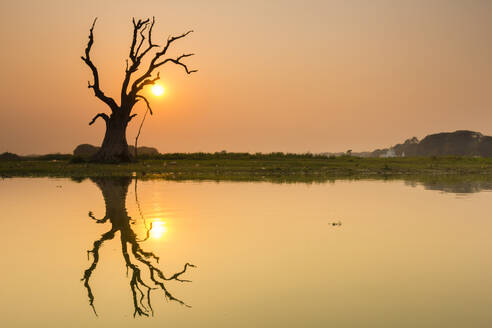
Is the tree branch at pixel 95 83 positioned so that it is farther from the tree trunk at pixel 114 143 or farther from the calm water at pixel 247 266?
the calm water at pixel 247 266

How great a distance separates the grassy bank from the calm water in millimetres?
21043

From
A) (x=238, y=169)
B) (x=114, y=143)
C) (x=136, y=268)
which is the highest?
(x=114, y=143)

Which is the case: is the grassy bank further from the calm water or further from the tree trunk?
the calm water

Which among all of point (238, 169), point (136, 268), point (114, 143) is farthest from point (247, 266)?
point (114, 143)

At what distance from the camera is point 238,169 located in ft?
153

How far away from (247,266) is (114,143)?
44.7m

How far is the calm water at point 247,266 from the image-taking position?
282 inches

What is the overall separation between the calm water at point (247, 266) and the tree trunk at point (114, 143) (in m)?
33.4

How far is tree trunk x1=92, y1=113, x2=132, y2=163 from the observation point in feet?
171

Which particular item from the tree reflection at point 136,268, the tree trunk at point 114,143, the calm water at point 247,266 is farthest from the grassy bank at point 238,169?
the tree reflection at point 136,268

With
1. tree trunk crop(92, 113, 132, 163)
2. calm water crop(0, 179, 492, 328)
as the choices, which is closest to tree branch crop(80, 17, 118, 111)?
tree trunk crop(92, 113, 132, 163)

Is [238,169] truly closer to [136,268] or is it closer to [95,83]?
[95,83]

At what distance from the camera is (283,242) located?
39.8 ft

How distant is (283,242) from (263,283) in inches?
142
